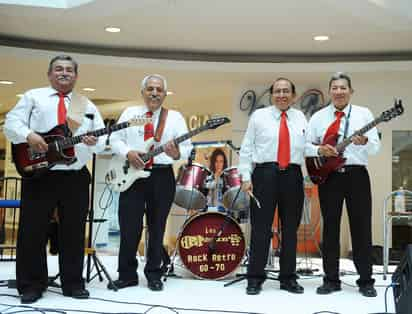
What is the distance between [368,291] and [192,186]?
6.06ft

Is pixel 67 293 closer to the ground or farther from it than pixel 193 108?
closer to the ground

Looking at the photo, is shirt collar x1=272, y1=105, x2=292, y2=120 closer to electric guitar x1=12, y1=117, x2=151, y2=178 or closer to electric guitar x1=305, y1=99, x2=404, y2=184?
electric guitar x1=305, y1=99, x2=404, y2=184

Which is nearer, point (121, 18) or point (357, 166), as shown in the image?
point (357, 166)

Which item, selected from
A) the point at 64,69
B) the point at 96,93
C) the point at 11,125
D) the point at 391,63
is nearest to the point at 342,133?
the point at 64,69

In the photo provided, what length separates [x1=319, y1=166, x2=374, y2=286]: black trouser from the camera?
4359 millimetres

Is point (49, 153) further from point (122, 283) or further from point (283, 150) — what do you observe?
point (283, 150)

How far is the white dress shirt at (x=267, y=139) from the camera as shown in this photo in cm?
447

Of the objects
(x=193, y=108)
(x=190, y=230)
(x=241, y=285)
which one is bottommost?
(x=241, y=285)

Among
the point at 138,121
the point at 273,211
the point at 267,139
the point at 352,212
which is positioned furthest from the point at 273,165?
the point at 138,121

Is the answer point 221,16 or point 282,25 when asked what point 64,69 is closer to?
point 221,16

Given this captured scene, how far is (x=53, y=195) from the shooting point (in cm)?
400

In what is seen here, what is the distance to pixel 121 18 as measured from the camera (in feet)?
21.4

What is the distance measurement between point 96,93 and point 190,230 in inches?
235

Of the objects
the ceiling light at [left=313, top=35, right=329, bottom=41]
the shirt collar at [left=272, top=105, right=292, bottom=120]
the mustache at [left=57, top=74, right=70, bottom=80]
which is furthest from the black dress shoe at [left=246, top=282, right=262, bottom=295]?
the ceiling light at [left=313, top=35, right=329, bottom=41]
